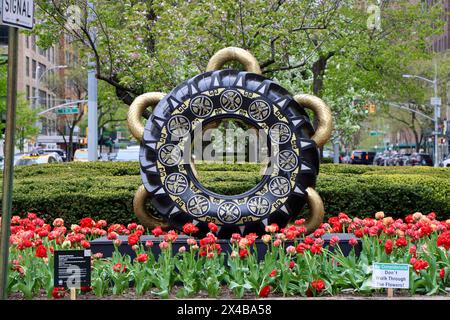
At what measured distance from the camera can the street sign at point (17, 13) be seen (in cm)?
601

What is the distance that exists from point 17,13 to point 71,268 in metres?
2.31

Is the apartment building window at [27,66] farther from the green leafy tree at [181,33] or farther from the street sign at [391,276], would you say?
the street sign at [391,276]

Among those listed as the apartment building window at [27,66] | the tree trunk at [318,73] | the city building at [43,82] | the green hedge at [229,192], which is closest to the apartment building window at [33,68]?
the city building at [43,82]

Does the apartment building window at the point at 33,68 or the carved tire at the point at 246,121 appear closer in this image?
the carved tire at the point at 246,121

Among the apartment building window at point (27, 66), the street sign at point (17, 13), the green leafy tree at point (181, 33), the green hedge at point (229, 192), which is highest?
the apartment building window at point (27, 66)

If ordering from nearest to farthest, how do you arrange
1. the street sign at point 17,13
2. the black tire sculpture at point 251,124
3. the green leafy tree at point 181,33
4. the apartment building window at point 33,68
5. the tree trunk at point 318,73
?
the street sign at point 17,13 < the black tire sculpture at point 251,124 < the green leafy tree at point 181,33 < the tree trunk at point 318,73 < the apartment building window at point 33,68

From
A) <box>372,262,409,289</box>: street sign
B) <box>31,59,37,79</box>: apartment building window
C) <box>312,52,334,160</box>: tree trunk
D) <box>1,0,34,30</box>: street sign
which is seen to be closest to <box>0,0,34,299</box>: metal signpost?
<box>1,0,34,30</box>: street sign

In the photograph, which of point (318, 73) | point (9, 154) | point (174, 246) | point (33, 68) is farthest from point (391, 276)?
point (33, 68)

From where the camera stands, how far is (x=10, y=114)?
621 cm

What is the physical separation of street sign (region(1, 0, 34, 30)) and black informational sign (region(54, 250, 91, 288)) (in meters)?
2.06
